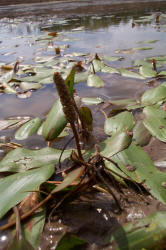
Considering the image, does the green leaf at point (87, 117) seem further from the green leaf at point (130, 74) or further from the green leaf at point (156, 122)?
the green leaf at point (130, 74)

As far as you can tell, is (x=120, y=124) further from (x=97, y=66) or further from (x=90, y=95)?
(x=97, y=66)

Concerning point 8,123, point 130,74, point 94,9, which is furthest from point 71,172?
point 94,9

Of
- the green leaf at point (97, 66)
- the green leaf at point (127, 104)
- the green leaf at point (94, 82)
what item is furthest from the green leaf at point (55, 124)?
the green leaf at point (97, 66)

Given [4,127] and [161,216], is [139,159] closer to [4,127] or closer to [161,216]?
[161,216]

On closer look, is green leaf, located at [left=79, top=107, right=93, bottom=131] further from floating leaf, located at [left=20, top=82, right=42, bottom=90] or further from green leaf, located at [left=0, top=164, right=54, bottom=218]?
floating leaf, located at [left=20, top=82, right=42, bottom=90]

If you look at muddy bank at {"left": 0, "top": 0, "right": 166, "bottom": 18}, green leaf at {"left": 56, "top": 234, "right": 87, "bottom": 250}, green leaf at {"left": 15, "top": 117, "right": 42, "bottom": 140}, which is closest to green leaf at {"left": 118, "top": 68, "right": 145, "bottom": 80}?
green leaf at {"left": 15, "top": 117, "right": 42, "bottom": 140}

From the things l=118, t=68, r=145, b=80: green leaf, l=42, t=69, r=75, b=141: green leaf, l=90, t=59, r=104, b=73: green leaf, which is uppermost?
l=42, t=69, r=75, b=141: green leaf
